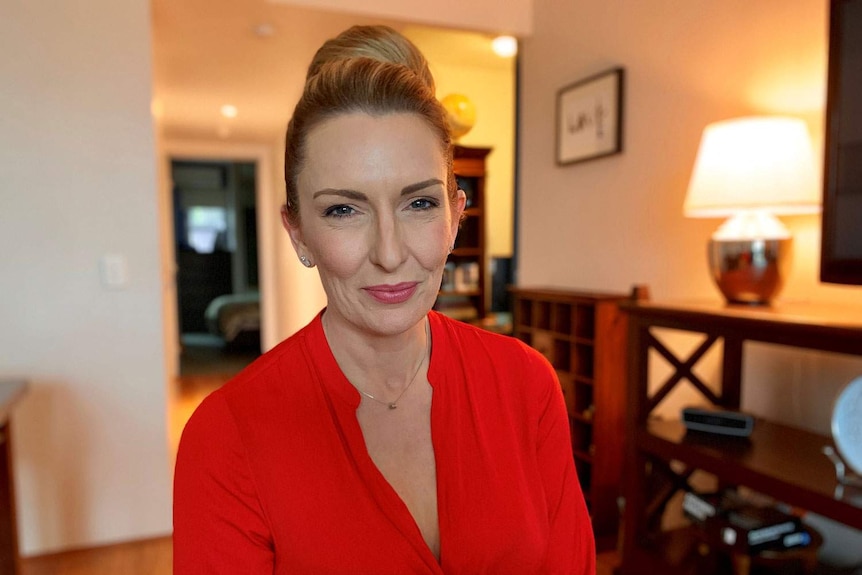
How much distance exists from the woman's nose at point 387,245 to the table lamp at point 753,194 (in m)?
1.07

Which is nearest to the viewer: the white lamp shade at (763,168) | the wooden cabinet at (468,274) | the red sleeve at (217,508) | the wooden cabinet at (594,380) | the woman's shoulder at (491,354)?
the red sleeve at (217,508)

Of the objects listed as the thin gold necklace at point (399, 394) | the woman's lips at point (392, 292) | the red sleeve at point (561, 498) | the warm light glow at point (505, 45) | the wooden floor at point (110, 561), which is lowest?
the wooden floor at point (110, 561)

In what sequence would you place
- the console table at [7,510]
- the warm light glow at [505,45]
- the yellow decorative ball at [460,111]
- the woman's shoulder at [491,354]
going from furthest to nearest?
the warm light glow at [505,45] < the console table at [7,510] < the yellow decorative ball at [460,111] < the woman's shoulder at [491,354]

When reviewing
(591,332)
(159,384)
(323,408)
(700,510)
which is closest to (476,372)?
(323,408)

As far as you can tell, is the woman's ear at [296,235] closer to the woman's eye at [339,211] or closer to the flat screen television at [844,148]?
the woman's eye at [339,211]

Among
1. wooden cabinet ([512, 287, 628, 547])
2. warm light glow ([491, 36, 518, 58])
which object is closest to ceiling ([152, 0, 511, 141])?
warm light glow ([491, 36, 518, 58])

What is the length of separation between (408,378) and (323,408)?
16cm

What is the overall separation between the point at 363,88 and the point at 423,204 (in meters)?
0.18

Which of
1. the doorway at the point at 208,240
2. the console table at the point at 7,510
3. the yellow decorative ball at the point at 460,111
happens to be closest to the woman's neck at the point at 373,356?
the yellow decorative ball at the point at 460,111

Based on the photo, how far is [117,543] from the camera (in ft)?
7.41

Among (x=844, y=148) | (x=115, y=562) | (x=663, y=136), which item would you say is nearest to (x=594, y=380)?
(x=663, y=136)

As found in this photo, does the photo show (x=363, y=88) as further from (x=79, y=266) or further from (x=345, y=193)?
(x=79, y=266)

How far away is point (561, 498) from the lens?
0.94 metres

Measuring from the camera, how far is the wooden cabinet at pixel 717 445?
3.88 ft
